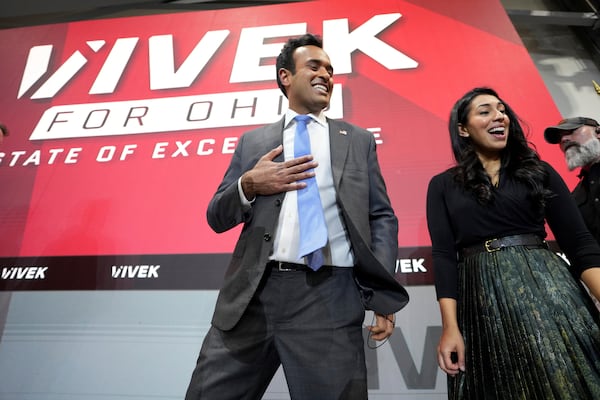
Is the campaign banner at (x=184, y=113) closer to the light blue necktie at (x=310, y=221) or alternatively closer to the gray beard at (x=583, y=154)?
the gray beard at (x=583, y=154)

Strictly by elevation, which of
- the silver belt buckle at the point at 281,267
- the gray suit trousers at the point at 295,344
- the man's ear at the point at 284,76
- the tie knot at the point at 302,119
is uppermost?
the man's ear at the point at 284,76

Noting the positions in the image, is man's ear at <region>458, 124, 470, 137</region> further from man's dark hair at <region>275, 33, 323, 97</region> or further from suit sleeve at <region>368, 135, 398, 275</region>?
man's dark hair at <region>275, 33, 323, 97</region>

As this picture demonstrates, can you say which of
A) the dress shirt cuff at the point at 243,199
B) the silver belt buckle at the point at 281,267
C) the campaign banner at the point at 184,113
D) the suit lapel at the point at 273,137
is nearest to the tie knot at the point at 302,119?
the suit lapel at the point at 273,137

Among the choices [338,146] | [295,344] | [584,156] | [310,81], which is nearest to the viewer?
[295,344]

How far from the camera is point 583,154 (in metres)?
2.12

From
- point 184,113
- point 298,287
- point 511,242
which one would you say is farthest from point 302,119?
point 184,113

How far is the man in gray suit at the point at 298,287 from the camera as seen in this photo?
1.13 meters

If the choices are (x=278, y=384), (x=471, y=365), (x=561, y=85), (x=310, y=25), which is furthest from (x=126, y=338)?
(x=561, y=85)

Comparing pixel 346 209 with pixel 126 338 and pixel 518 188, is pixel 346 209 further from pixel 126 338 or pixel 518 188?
pixel 126 338

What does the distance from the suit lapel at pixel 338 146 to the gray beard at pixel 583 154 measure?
4.62 ft

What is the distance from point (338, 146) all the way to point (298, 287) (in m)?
0.47

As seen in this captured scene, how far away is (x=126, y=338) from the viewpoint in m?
2.06

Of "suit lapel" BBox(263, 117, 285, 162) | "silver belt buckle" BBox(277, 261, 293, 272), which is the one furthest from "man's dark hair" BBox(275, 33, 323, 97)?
"silver belt buckle" BBox(277, 261, 293, 272)

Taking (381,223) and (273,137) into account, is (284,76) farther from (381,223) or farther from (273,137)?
(381,223)
